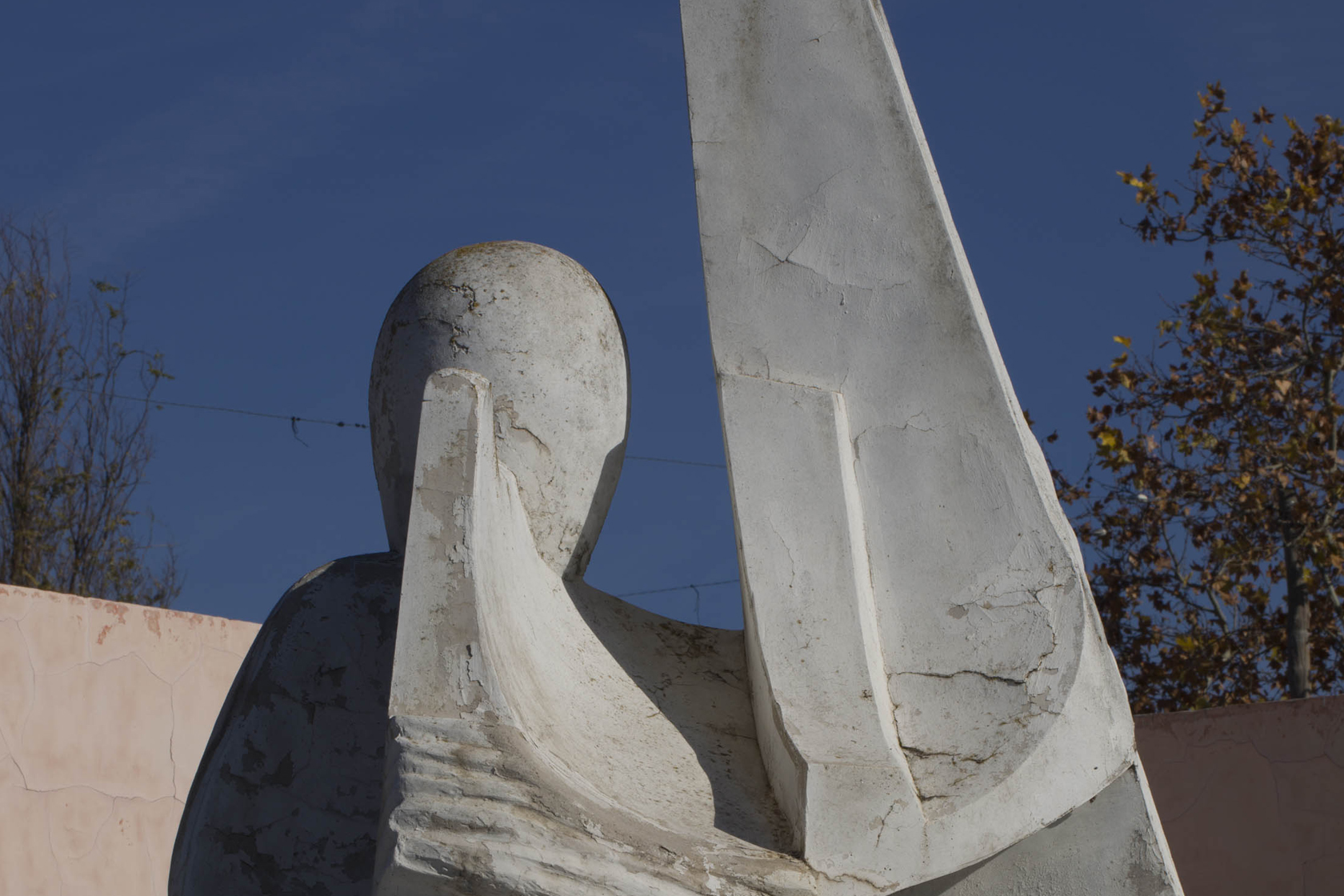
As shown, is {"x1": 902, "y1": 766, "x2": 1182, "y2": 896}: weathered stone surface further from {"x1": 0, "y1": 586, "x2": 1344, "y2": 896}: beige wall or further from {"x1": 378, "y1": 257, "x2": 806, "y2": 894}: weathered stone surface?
{"x1": 0, "y1": 586, "x2": 1344, "y2": 896}: beige wall

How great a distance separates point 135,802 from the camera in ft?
17.8

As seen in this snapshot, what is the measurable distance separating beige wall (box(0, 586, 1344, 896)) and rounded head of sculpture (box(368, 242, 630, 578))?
2.98 m

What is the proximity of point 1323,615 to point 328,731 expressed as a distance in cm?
466

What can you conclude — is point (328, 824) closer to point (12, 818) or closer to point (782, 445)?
point (782, 445)

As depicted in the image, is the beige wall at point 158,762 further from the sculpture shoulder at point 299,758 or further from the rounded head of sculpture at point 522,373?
the sculpture shoulder at point 299,758

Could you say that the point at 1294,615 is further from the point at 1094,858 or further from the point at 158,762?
the point at 158,762

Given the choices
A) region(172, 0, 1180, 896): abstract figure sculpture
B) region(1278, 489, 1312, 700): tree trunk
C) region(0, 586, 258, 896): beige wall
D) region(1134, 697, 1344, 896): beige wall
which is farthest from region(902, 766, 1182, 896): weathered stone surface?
region(0, 586, 258, 896): beige wall

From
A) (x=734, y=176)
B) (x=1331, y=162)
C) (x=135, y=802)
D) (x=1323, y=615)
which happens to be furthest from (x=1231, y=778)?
(x=135, y=802)

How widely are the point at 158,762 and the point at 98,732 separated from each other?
1.02 feet

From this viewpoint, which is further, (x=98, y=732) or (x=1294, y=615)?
(x=1294, y=615)

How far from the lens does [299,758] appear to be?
7.32 feet

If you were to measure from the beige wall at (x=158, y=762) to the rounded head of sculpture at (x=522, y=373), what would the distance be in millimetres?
2977

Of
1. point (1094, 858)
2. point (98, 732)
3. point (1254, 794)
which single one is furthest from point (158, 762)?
point (1094, 858)

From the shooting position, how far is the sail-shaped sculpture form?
2.06 m
